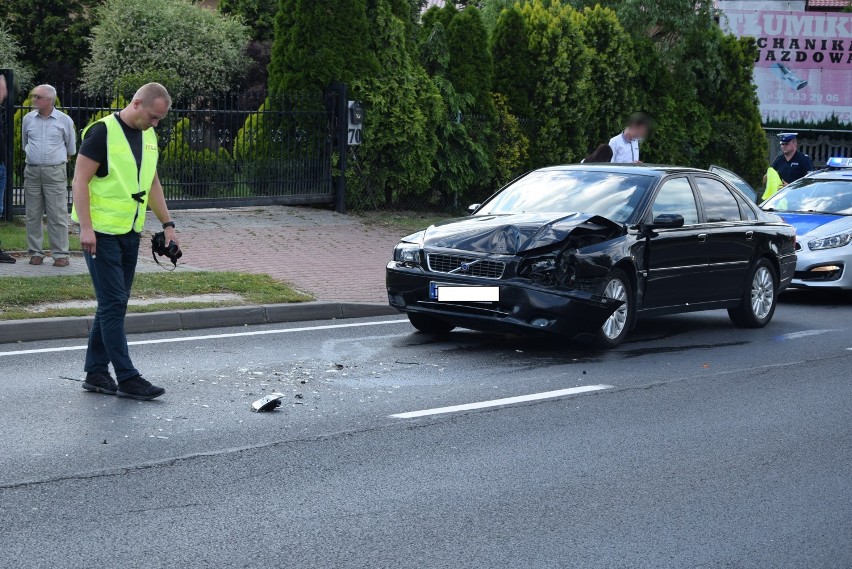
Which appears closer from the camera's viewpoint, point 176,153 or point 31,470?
point 31,470

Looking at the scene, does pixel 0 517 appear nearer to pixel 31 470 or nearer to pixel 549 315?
pixel 31 470

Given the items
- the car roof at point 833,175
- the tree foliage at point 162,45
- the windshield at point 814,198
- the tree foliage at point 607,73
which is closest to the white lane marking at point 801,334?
the windshield at point 814,198

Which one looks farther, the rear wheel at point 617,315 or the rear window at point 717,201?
the rear window at point 717,201

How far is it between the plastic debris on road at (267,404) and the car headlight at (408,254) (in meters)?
2.76

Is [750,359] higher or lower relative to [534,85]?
lower

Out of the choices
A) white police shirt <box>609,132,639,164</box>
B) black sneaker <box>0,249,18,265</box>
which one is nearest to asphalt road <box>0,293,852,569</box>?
black sneaker <box>0,249,18,265</box>

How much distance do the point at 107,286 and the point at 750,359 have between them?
209 inches

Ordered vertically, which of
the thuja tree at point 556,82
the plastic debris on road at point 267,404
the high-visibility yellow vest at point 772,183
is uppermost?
the thuja tree at point 556,82

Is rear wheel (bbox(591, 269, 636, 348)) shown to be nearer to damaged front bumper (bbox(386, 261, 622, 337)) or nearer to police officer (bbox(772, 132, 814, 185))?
damaged front bumper (bbox(386, 261, 622, 337))

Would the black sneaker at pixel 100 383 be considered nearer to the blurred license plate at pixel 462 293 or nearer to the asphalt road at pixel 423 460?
the asphalt road at pixel 423 460

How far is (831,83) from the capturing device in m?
34.8

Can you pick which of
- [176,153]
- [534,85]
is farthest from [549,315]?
[534,85]

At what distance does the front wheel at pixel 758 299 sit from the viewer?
12.1m

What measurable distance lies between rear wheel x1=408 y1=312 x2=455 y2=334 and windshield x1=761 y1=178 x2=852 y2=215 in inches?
257
